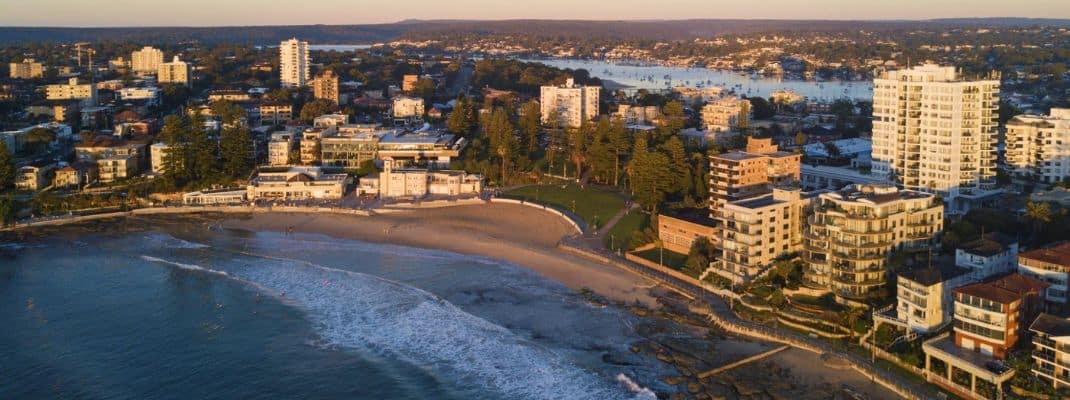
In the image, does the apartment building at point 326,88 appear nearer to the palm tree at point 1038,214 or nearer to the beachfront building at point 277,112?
the beachfront building at point 277,112

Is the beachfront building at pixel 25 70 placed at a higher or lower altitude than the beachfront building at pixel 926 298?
higher

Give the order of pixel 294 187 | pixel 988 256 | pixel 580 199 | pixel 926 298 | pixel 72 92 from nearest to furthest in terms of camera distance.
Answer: pixel 926 298 → pixel 988 256 → pixel 580 199 → pixel 294 187 → pixel 72 92

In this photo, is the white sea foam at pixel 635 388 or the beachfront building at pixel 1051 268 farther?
the beachfront building at pixel 1051 268

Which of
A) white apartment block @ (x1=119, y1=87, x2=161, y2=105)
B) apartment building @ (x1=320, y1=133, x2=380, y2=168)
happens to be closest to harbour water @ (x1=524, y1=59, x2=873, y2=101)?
white apartment block @ (x1=119, y1=87, x2=161, y2=105)

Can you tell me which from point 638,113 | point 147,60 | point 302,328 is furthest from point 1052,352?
point 147,60

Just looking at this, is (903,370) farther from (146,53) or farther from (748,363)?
(146,53)

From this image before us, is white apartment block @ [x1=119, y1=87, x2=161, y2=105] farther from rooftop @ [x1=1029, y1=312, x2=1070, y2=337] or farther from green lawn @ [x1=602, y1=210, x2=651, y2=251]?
rooftop @ [x1=1029, y1=312, x2=1070, y2=337]

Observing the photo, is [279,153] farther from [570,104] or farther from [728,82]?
[728,82]

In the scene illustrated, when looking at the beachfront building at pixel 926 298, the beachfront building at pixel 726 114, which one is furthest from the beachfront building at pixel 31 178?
the beachfront building at pixel 926 298
